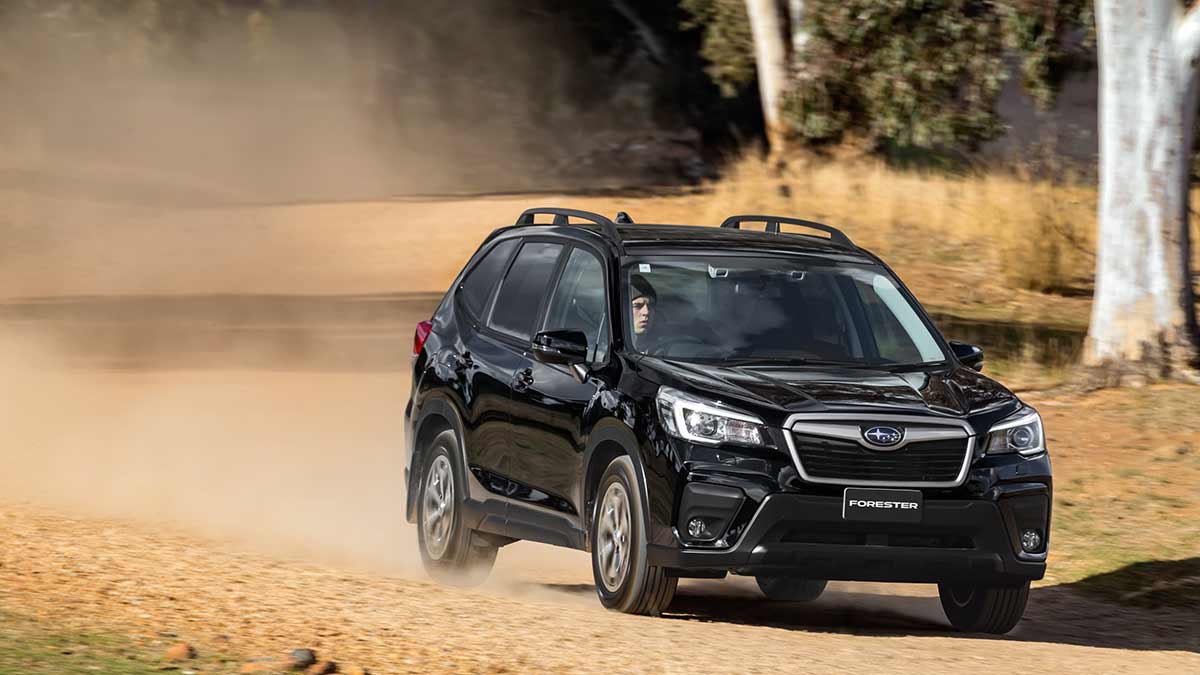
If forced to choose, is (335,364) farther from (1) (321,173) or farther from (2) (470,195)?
(1) (321,173)

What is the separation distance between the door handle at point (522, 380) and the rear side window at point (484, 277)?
796 millimetres

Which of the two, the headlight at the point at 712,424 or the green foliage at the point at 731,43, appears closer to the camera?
the headlight at the point at 712,424

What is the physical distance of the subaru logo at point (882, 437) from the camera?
27.3 ft

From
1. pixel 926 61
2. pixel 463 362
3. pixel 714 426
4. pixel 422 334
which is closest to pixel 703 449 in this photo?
pixel 714 426

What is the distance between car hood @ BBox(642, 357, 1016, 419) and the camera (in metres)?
8.42

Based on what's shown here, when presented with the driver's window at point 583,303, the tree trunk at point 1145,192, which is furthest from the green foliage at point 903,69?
the driver's window at point 583,303

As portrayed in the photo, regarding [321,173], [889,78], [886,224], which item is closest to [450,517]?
[889,78]

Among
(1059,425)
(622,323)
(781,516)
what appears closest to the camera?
(781,516)

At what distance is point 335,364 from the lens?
21.8m

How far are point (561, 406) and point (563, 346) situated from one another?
385 millimetres

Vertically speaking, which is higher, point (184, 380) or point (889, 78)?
point (889, 78)

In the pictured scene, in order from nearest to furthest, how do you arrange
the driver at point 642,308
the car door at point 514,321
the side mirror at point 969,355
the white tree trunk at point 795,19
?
the driver at point 642,308 → the side mirror at point 969,355 → the car door at point 514,321 → the white tree trunk at point 795,19

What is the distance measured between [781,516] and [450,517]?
102 inches

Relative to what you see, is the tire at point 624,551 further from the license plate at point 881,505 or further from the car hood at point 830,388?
the license plate at point 881,505
